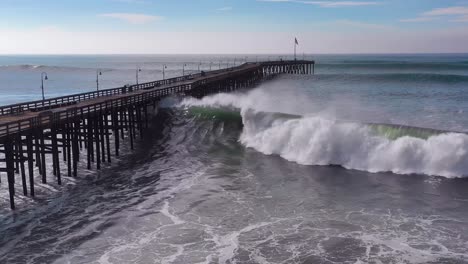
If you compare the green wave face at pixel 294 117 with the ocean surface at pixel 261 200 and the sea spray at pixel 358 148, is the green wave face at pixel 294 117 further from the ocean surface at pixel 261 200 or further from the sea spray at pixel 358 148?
the sea spray at pixel 358 148

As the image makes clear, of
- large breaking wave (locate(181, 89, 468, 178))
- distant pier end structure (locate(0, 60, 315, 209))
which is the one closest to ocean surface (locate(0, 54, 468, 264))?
large breaking wave (locate(181, 89, 468, 178))

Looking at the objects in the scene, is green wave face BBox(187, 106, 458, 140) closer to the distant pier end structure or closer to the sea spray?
the sea spray

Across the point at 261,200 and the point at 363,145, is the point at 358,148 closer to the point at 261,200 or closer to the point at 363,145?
the point at 363,145

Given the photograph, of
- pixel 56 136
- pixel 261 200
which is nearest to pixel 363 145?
pixel 261 200

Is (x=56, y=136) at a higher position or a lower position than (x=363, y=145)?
higher

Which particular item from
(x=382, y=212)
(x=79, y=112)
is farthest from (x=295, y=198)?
(x=79, y=112)

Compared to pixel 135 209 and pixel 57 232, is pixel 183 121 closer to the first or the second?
pixel 135 209
